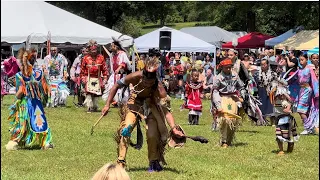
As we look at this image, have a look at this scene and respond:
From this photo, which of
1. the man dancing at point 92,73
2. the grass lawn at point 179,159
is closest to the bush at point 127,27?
the man dancing at point 92,73

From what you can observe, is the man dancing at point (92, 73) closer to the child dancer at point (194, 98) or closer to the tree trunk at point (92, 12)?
the child dancer at point (194, 98)

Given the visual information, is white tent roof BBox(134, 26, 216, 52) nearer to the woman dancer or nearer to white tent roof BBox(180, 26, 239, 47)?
white tent roof BBox(180, 26, 239, 47)

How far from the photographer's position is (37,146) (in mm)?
9102

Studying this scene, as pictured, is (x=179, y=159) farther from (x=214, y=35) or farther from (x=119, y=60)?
(x=214, y=35)

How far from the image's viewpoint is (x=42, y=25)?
20.4 m

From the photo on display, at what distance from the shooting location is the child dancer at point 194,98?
42.4 ft

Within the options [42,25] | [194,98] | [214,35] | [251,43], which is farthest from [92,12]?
[194,98]

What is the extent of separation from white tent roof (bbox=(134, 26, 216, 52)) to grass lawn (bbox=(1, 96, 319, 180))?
1407 centimetres

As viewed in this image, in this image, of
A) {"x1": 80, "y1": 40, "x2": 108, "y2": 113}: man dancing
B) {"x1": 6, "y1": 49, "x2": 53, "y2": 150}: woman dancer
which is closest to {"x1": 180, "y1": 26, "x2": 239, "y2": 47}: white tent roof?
{"x1": 80, "y1": 40, "x2": 108, "y2": 113}: man dancing

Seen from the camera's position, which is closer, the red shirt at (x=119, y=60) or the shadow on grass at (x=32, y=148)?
the shadow on grass at (x=32, y=148)

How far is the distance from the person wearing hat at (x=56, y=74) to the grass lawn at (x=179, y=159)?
4.53 m

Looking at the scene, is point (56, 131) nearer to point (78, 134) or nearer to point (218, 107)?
point (78, 134)

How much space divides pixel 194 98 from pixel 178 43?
1321 cm

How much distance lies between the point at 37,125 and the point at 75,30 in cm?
1267
